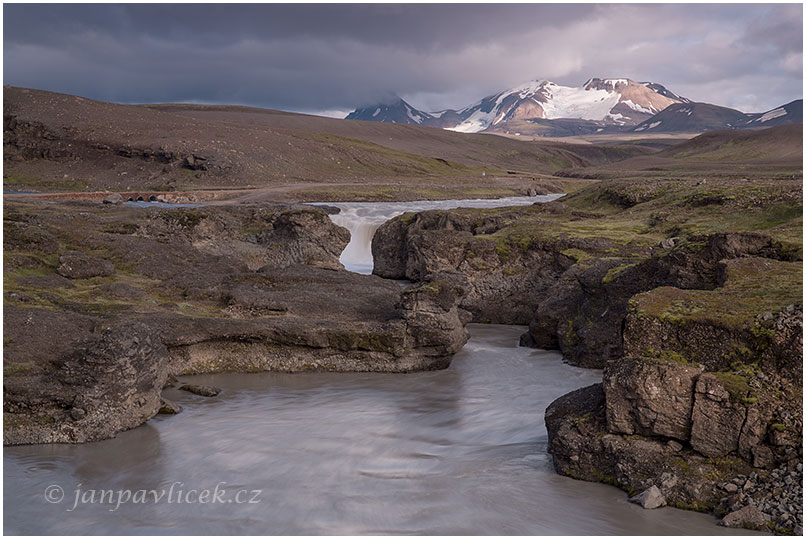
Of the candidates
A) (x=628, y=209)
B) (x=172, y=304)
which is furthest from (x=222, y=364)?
(x=628, y=209)

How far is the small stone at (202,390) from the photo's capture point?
16.2 m

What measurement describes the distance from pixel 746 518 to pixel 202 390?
12026mm

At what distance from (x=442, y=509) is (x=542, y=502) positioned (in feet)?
5.21

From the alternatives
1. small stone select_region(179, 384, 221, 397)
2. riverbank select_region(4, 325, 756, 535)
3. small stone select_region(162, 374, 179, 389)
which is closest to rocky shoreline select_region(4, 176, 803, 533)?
small stone select_region(162, 374, 179, 389)

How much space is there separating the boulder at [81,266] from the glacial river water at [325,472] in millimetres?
7463

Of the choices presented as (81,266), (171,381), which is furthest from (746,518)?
(81,266)

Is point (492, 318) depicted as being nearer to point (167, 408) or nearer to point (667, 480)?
point (167, 408)

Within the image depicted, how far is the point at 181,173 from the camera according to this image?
379 feet

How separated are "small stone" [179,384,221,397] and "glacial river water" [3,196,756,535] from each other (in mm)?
212

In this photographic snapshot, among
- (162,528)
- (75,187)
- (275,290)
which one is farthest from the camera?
(75,187)

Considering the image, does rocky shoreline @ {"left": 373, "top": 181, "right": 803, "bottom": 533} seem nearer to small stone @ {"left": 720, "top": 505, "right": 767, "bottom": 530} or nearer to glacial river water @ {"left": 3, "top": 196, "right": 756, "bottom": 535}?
small stone @ {"left": 720, "top": 505, "right": 767, "bottom": 530}

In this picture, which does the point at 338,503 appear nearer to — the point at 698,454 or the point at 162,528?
the point at 162,528

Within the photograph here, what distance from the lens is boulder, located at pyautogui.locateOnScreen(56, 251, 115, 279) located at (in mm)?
21734

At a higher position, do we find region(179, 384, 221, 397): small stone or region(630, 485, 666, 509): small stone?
region(630, 485, 666, 509): small stone
